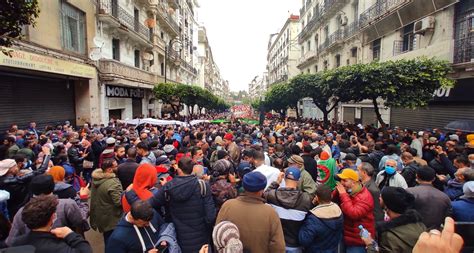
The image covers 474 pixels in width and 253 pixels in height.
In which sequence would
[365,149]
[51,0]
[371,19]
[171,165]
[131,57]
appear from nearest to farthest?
[171,165] < [365,149] < [51,0] < [371,19] < [131,57]

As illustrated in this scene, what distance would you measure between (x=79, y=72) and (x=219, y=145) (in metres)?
9.48

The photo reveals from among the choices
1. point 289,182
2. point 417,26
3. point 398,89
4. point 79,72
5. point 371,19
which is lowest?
point 289,182

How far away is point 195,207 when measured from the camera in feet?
9.91

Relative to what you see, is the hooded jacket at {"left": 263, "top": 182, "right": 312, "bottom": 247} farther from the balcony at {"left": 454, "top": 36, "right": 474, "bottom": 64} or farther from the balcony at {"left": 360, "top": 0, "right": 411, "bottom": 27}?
the balcony at {"left": 360, "top": 0, "right": 411, "bottom": 27}

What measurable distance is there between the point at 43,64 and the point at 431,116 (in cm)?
1717

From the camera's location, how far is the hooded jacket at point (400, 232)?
2385 mm

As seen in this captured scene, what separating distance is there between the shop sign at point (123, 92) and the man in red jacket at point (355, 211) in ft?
53.6

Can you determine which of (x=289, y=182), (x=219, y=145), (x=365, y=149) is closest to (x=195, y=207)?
(x=289, y=182)

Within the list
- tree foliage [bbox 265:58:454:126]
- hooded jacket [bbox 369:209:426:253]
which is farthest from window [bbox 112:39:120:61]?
hooded jacket [bbox 369:209:426:253]

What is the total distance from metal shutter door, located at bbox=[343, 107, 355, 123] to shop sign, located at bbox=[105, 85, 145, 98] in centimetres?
1760

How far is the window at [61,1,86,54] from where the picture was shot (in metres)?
12.6

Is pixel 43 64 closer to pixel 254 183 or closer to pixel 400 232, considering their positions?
pixel 254 183

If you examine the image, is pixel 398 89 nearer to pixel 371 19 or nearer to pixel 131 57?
pixel 371 19

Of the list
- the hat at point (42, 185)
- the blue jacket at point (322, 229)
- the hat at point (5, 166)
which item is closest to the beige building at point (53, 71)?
the hat at point (5, 166)
